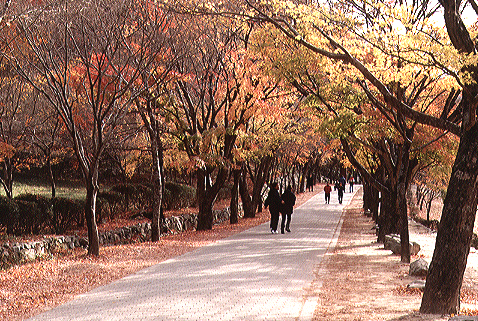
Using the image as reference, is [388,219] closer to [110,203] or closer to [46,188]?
[110,203]

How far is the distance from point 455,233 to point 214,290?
4160 mm

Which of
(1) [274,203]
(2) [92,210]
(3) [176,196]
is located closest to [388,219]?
(1) [274,203]

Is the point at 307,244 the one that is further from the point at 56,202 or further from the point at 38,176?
the point at 38,176

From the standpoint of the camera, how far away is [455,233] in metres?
6.42

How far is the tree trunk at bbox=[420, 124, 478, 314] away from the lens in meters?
6.33

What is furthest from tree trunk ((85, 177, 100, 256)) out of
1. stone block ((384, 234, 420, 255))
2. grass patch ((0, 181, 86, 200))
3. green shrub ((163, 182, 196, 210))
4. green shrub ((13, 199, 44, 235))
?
grass patch ((0, 181, 86, 200))

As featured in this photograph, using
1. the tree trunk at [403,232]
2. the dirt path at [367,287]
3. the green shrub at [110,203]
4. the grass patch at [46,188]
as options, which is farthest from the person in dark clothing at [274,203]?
the grass patch at [46,188]

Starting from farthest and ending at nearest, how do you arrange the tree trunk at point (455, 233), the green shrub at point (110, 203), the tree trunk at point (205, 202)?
the green shrub at point (110, 203), the tree trunk at point (205, 202), the tree trunk at point (455, 233)

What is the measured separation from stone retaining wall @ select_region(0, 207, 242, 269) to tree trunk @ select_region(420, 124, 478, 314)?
31.4 ft

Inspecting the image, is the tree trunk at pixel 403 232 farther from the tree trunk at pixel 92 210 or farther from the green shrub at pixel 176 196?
the green shrub at pixel 176 196

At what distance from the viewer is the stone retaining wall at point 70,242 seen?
39.2ft

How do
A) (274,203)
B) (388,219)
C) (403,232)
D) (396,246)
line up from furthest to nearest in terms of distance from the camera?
(274,203) < (388,219) < (396,246) < (403,232)

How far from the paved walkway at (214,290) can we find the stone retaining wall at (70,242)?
12.1 feet

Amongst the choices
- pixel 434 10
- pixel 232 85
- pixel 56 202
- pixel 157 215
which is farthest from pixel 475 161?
pixel 56 202
